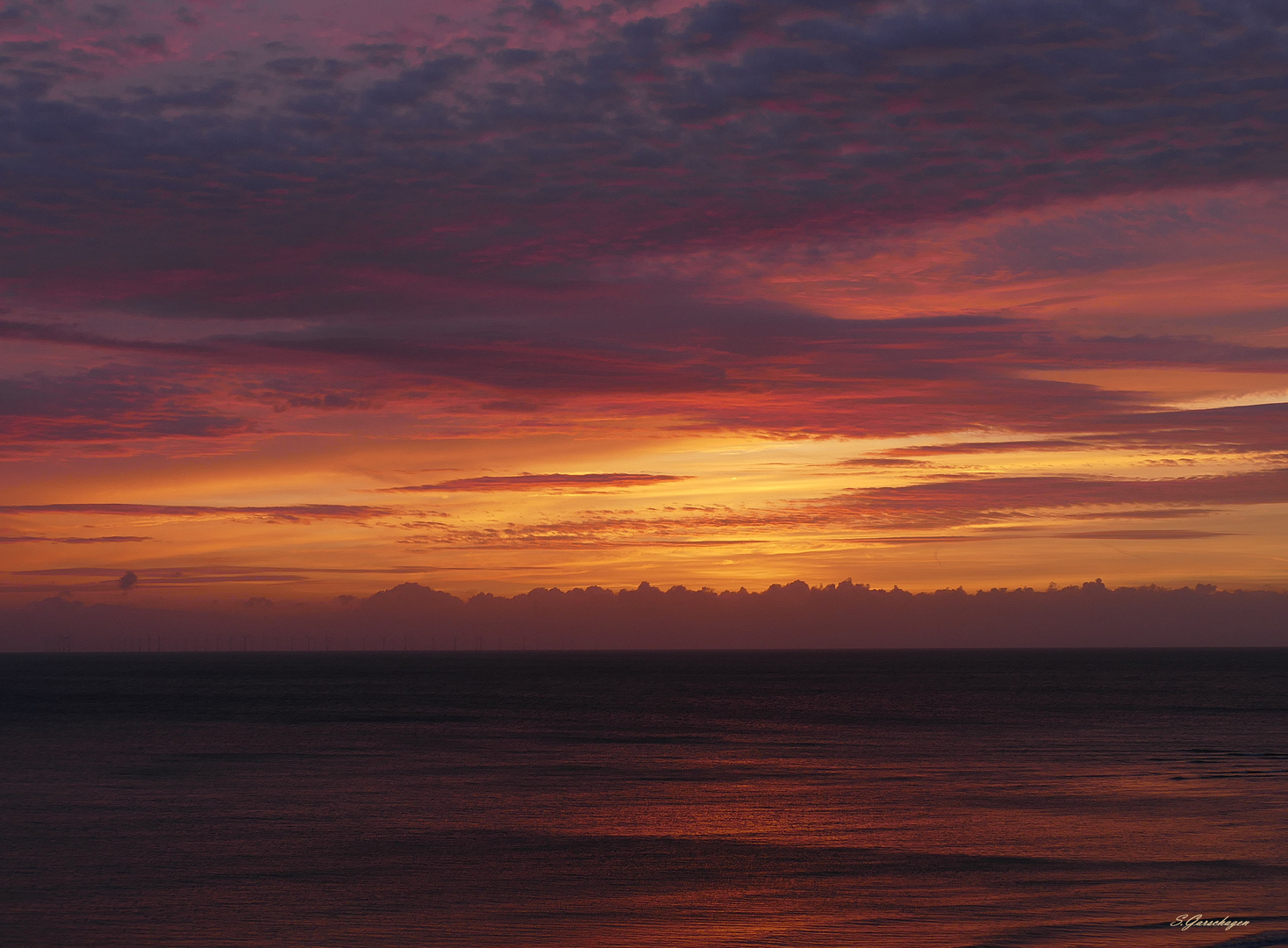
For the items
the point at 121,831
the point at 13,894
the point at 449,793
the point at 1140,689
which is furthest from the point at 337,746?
the point at 1140,689

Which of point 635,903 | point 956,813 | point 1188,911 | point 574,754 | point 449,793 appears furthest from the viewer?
point 574,754

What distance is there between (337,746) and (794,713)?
47617mm

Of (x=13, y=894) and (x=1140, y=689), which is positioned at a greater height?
(x=13, y=894)

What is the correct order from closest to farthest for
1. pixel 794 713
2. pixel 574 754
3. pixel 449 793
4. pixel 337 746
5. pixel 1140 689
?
pixel 449 793 < pixel 574 754 < pixel 337 746 < pixel 794 713 < pixel 1140 689

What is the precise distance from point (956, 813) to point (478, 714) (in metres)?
69.7

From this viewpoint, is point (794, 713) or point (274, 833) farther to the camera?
point (794, 713)

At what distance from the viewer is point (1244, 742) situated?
70688 mm

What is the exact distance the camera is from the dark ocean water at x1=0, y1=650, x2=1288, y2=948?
26812 millimetres

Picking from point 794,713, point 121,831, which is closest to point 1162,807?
point 121,831

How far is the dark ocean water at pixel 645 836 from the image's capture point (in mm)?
26812

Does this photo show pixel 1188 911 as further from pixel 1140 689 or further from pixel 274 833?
pixel 1140 689

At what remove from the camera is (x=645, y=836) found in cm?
3891

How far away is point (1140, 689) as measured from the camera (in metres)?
146

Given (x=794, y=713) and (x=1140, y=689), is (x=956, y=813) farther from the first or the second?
(x=1140, y=689)
